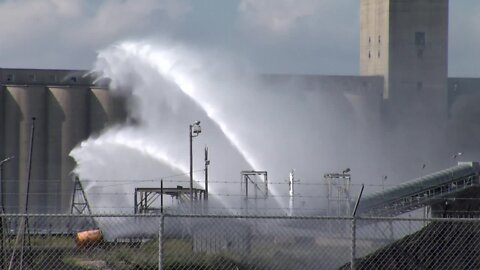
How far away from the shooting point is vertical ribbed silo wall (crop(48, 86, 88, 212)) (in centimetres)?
8144

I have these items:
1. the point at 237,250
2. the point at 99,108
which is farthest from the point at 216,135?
the point at 237,250

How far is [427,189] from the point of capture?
48.9 m

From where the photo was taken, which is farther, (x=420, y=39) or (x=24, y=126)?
(x=420, y=39)

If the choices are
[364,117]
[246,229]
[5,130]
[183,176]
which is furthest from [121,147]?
[246,229]

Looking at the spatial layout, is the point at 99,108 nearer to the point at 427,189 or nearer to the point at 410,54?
the point at 410,54

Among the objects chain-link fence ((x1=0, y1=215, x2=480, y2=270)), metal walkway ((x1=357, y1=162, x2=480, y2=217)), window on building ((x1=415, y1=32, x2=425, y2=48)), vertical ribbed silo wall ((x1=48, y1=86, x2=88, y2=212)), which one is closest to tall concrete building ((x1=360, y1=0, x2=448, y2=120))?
window on building ((x1=415, y1=32, x2=425, y2=48))

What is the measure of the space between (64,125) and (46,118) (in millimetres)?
1372

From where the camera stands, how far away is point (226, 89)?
87.2 meters

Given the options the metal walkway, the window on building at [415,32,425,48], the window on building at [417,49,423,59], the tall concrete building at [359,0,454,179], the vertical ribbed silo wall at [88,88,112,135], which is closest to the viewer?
the metal walkway

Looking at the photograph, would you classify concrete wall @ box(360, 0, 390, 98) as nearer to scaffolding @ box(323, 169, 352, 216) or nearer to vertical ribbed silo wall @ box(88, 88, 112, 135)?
vertical ribbed silo wall @ box(88, 88, 112, 135)

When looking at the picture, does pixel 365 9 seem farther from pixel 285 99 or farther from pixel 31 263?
pixel 31 263

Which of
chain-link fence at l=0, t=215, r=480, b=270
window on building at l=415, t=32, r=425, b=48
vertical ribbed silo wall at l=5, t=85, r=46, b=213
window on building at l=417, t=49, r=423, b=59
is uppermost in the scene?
window on building at l=415, t=32, r=425, b=48

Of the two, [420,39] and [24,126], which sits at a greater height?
[420,39]

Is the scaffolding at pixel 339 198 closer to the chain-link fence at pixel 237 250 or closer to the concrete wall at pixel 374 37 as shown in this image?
the chain-link fence at pixel 237 250
